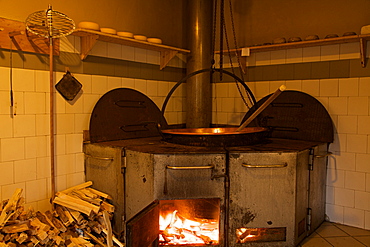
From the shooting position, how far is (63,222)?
7.36ft

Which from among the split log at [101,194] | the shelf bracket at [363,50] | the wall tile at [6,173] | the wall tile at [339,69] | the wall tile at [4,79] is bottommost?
the split log at [101,194]

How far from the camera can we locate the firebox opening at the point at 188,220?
93.9 inches

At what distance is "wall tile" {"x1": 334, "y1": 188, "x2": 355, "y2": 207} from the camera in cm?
290

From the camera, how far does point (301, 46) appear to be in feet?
10.1

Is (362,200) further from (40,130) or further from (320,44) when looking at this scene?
(40,130)

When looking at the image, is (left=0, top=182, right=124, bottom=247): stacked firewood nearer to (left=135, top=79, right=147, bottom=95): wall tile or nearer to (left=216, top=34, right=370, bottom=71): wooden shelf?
(left=135, top=79, right=147, bottom=95): wall tile

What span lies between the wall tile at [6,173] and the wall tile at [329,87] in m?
2.61

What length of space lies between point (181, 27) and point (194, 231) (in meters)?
2.28

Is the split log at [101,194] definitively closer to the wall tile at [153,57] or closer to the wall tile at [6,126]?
the wall tile at [6,126]

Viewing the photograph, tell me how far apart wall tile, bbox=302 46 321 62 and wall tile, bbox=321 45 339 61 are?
0.04m

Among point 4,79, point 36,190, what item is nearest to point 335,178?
point 36,190

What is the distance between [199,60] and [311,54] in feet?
3.44

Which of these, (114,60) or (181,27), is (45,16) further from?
(181,27)

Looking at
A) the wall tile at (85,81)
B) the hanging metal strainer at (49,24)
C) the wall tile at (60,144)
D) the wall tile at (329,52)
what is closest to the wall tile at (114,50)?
the wall tile at (85,81)
